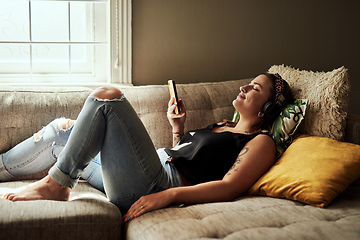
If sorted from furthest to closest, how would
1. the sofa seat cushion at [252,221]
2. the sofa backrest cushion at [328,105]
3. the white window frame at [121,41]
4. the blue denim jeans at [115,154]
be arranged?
the white window frame at [121,41]
the sofa backrest cushion at [328,105]
the blue denim jeans at [115,154]
the sofa seat cushion at [252,221]

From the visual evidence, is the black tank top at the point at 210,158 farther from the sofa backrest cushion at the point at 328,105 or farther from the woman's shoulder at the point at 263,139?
the sofa backrest cushion at the point at 328,105

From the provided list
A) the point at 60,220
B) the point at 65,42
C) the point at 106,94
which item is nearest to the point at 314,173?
the point at 106,94

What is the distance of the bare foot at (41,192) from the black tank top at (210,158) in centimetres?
51

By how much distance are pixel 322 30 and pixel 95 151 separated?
206cm

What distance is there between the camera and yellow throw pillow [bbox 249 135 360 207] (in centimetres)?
152

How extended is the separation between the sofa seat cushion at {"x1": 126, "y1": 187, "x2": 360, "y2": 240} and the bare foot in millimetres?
337

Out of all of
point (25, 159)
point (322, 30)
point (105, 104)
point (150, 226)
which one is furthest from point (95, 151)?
point (322, 30)

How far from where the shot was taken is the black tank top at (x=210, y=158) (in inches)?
67.0

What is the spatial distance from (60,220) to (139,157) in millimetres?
375

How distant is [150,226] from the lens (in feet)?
4.40

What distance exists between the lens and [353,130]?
1853 millimetres

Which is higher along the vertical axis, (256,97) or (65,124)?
(256,97)

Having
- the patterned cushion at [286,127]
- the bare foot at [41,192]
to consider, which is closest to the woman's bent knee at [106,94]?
the bare foot at [41,192]

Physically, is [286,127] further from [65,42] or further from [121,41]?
[65,42]
